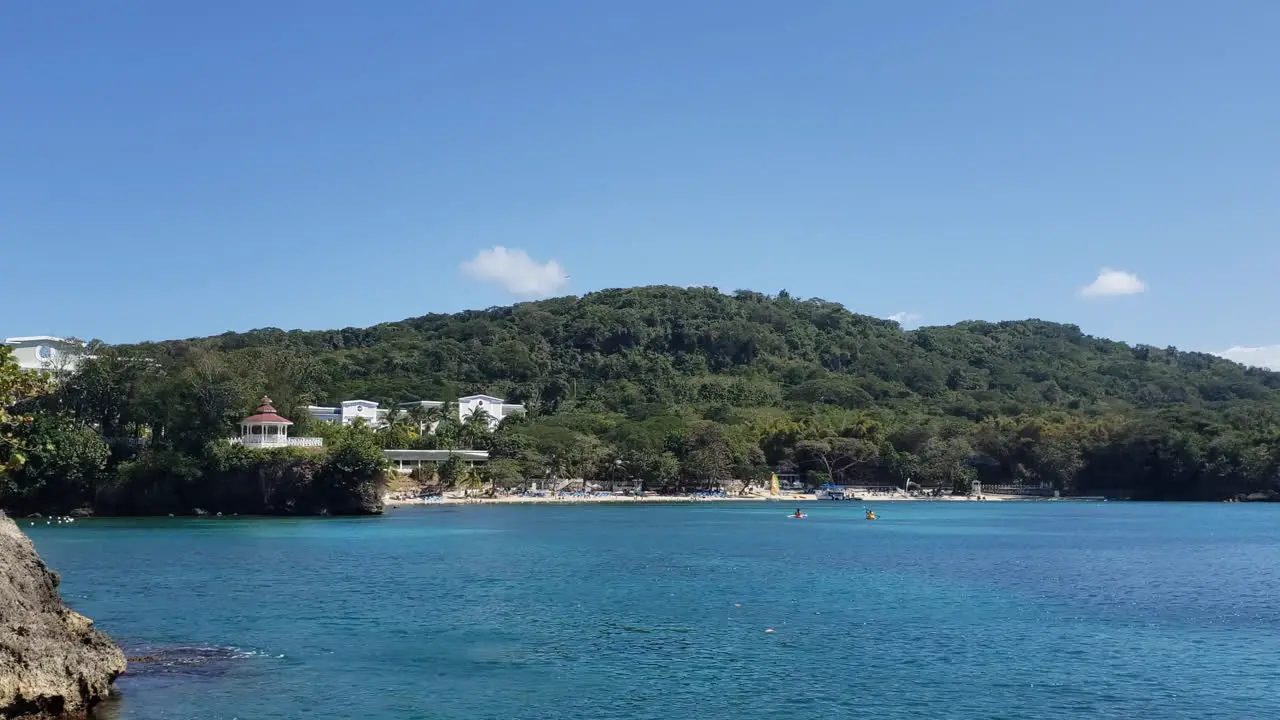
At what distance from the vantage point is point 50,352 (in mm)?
94312

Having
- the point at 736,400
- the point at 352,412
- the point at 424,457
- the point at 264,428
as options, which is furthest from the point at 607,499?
the point at 736,400

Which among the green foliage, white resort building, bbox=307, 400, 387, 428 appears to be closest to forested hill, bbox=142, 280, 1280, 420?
white resort building, bbox=307, 400, 387, 428

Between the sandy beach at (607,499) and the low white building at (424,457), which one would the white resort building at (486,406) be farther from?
the sandy beach at (607,499)

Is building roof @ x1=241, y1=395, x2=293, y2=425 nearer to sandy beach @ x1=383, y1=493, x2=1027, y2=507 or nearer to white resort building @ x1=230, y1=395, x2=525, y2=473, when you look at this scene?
white resort building @ x1=230, y1=395, x2=525, y2=473

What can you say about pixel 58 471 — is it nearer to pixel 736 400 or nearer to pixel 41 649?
pixel 41 649

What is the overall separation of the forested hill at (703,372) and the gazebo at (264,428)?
59.5 m

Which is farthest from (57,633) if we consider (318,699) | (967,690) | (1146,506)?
(1146,506)

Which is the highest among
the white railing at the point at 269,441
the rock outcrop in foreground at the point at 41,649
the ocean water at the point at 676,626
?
the white railing at the point at 269,441

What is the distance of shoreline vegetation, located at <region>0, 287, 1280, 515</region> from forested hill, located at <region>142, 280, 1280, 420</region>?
1.65 feet

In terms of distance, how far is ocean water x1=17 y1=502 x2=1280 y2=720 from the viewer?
21312 millimetres

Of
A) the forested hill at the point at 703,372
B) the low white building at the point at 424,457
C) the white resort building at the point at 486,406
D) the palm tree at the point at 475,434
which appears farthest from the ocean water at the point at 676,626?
the forested hill at the point at 703,372

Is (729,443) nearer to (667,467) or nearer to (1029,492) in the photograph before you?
(667,467)

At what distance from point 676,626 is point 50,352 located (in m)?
83.6

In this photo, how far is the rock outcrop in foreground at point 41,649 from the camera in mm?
18203
